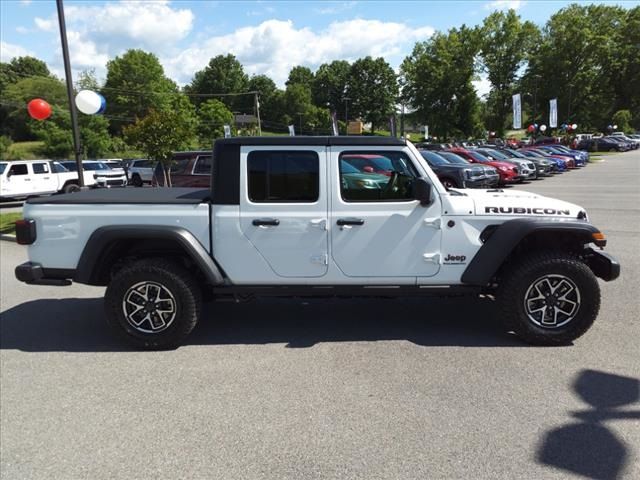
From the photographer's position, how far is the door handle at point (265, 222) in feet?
13.4

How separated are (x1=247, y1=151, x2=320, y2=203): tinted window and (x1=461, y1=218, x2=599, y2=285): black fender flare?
1.55m

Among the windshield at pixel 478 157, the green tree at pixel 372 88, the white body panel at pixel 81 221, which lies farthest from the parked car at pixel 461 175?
the green tree at pixel 372 88

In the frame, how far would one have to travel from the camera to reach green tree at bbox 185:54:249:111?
10738 centimetres

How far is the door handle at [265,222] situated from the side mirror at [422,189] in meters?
1.21

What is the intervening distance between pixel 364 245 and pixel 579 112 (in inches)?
3326

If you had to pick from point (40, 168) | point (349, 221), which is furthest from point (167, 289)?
point (40, 168)

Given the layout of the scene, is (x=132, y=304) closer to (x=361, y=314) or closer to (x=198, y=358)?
(x=198, y=358)

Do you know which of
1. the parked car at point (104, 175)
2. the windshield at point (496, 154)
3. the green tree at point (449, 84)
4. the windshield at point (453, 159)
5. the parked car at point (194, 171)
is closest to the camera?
the parked car at point (194, 171)

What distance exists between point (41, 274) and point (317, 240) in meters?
2.53

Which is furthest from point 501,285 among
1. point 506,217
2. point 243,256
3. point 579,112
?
point 579,112

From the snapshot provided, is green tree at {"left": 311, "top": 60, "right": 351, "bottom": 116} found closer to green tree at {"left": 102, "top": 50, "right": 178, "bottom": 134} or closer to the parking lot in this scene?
green tree at {"left": 102, "top": 50, "right": 178, "bottom": 134}

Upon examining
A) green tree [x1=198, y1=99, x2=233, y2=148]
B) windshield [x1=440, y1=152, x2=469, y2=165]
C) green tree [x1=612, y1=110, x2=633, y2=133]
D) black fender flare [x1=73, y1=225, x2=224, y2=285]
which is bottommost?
black fender flare [x1=73, y1=225, x2=224, y2=285]

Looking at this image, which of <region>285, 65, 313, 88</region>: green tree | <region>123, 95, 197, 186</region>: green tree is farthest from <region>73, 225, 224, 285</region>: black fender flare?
<region>285, 65, 313, 88</region>: green tree

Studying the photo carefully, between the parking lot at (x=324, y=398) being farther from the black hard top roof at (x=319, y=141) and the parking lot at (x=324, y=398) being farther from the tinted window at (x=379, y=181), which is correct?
the black hard top roof at (x=319, y=141)
